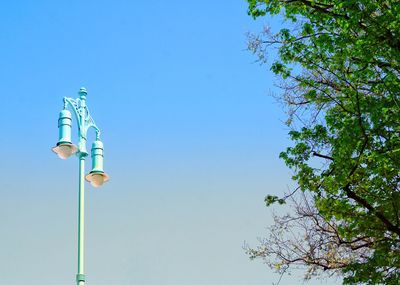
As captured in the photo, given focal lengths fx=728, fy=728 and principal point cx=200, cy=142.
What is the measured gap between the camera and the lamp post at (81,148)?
12188 millimetres

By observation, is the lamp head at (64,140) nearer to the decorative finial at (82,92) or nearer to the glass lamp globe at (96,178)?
the glass lamp globe at (96,178)

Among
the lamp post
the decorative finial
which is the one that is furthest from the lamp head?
the decorative finial

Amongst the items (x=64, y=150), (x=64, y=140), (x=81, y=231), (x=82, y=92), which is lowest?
(x=81, y=231)

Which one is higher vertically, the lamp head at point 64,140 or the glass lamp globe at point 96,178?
the lamp head at point 64,140

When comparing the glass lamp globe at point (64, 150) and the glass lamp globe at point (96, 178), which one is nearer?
the glass lamp globe at point (64, 150)

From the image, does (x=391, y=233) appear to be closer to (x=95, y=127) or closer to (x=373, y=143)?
(x=373, y=143)

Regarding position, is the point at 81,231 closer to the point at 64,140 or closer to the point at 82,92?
the point at 64,140

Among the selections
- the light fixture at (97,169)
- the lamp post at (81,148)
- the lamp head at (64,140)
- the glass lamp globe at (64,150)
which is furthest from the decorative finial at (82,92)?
the glass lamp globe at (64,150)

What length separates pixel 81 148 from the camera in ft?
42.5

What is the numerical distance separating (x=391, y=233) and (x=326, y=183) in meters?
2.76

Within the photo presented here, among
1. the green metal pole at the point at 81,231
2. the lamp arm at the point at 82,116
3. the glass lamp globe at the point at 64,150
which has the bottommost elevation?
the green metal pole at the point at 81,231

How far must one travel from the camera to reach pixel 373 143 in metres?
14.6

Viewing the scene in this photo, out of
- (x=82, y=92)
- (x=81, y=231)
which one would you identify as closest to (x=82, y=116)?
(x=82, y=92)

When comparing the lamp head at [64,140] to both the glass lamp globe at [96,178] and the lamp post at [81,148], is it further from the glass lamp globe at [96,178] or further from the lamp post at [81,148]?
the glass lamp globe at [96,178]
